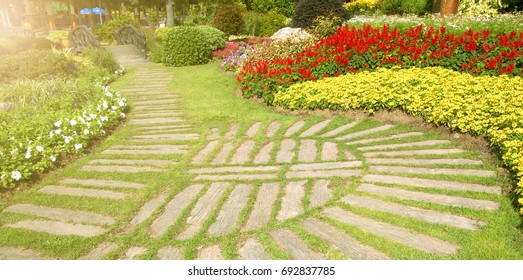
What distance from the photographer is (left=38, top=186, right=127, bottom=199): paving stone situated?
3.34m

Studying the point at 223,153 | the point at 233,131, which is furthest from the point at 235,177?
the point at 233,131

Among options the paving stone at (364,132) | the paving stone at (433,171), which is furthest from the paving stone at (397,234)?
the paving stone at (364,132)

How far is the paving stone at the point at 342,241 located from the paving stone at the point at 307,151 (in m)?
1.23

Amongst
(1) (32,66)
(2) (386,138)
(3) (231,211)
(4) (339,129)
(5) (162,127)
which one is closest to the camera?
(3) (231,211)

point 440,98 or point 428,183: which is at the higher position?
point 440,98

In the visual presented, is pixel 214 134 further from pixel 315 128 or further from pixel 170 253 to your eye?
pixel 170 253

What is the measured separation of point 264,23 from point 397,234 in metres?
15.7

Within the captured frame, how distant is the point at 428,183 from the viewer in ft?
10.8

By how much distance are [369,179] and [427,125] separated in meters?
1.83

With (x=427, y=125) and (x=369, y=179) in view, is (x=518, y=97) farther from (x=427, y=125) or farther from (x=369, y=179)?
(x=369, y=179)

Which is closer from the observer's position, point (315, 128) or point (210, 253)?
point (210, 253)

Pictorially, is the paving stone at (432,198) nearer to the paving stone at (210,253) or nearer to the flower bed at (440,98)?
the flower bed at (440,98)

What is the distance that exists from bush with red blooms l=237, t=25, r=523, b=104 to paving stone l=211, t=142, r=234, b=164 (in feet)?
6.21

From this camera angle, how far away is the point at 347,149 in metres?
4.21
